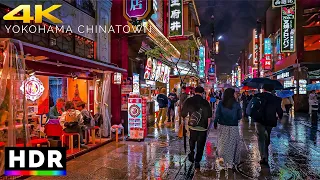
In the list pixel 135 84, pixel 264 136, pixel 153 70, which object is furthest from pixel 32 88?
pixel 153 70

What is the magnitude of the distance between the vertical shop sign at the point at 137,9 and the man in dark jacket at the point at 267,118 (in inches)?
252

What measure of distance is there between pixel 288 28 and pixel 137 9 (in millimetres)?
18906

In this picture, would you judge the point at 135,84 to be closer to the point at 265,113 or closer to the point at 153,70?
the point at 153,70

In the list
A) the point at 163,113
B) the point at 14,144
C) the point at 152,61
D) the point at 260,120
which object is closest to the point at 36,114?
the point at 14,144

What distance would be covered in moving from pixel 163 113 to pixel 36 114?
6.75 meters

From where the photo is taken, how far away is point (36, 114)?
11055 millimetres

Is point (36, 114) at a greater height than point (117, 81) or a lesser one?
lesser

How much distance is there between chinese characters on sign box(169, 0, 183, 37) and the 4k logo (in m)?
13.7

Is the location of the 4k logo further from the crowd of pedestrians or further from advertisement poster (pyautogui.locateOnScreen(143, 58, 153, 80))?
advertisement poster (pyautogui.locateOnScreen(143, 58, 153, 80))

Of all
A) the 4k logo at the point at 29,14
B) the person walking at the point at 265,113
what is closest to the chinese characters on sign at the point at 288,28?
the person walking at the point at 265,113

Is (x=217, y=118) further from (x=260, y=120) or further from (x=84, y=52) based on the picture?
(x=84, y=52)

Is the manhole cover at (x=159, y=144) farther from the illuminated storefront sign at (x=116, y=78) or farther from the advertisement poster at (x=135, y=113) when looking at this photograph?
the illuminated storefront sign at (x=116, y=78)

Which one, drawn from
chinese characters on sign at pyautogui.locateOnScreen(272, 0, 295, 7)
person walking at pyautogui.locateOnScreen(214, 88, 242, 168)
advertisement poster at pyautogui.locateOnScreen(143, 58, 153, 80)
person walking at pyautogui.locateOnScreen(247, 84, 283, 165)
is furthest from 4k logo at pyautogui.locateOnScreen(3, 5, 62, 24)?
chinese characters on sign at pyautogui.locateOnScreen(272, 0, 295, 7)

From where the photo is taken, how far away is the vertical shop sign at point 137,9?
440 inches
